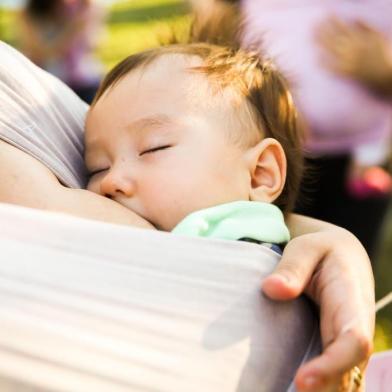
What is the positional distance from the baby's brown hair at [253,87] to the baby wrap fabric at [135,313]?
501mm

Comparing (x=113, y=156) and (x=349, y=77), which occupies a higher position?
(x=113, y=156)

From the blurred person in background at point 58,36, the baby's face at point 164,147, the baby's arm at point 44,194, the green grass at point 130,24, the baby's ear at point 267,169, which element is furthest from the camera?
the green grass at point 130,24

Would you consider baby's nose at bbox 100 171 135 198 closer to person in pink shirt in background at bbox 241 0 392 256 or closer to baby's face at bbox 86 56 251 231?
baby's face at bbox 86 56 251 231

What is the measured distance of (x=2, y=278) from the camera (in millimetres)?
1025

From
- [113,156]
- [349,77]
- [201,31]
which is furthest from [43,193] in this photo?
[349,77]

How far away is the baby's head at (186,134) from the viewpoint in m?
1.38

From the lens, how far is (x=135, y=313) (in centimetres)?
98

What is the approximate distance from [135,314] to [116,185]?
0.44m

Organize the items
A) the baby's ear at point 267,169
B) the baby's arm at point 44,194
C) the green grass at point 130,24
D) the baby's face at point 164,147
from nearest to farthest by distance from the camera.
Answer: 1. the baby's arm at point 44,194
2. the baby's face at point 164,147
3. the baby's ear at point 267,169
4. the green grass at point 130,24

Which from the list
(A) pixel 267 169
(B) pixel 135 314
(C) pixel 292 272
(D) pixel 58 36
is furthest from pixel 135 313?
(D) pixel 58 36

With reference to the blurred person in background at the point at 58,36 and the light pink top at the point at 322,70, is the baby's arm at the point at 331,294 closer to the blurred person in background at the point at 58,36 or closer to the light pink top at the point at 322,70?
the light pink top at the point at 322,70

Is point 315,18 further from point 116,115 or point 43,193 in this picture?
point 43,193

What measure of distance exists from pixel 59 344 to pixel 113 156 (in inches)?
22.3

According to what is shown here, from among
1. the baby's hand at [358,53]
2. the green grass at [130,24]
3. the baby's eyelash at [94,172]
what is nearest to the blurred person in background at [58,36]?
the green grass at [130,24]
